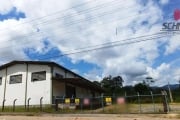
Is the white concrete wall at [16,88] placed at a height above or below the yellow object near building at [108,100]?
above

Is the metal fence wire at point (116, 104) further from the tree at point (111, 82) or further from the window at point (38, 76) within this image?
the tree at point (111, 82)

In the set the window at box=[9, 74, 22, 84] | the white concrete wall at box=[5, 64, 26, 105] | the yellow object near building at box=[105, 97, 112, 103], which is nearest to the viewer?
→ the yellow object near building at box=[105, 97, 112, 103]

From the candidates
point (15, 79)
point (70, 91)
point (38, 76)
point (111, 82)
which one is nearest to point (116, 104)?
point (38, 76)

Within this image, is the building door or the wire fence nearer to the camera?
the wire fence

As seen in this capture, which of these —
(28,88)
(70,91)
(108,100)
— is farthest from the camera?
(70,91)

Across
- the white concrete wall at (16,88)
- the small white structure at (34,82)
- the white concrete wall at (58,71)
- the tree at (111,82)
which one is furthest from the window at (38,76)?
the tree at (111,82)

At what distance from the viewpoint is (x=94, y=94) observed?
1852 inches

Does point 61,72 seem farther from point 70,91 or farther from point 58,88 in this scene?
point 70,91

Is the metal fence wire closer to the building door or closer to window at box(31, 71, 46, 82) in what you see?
window at box(31, 71, 46, 82)

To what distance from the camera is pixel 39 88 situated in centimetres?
3238

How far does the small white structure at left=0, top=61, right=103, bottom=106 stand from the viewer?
3184 cm

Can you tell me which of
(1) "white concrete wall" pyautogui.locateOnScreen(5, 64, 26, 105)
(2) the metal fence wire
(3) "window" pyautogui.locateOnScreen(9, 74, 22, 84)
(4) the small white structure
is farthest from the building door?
(2) the metal fence wire

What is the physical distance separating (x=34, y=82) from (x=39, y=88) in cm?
109

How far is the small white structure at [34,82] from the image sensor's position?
31844mm
